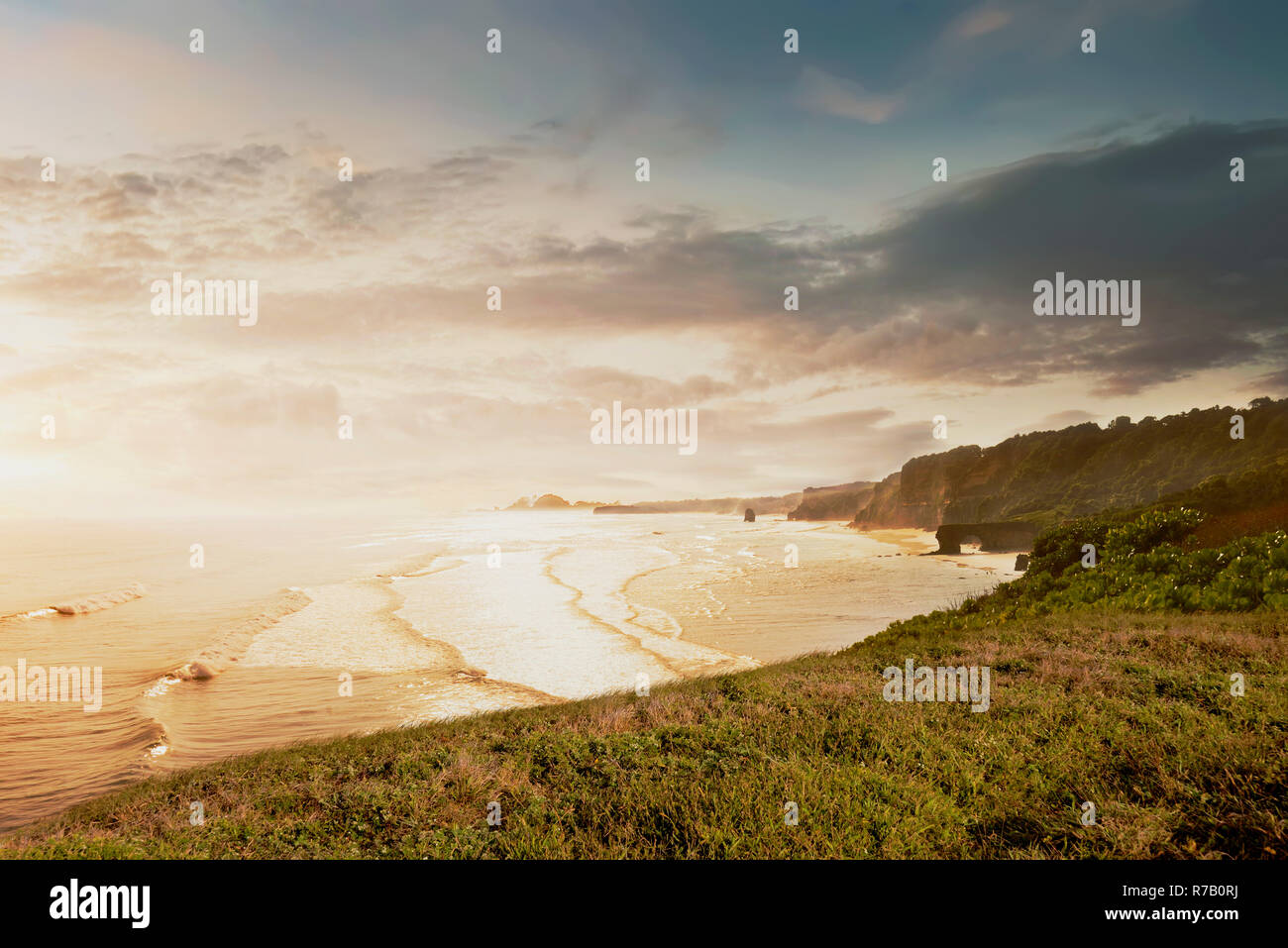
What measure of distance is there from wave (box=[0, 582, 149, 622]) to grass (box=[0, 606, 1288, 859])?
29853 mm

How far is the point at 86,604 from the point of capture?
103 ft

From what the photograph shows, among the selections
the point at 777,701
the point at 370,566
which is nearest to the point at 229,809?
the point at 777,701

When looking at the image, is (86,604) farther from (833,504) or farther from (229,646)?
(833,504)

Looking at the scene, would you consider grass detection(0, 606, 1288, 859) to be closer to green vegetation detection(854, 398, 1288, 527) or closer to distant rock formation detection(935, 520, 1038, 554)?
green vegetation detection(854, 398, 1288, 527)

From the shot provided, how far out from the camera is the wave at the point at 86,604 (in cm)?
2997

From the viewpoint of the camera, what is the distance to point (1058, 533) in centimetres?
2447

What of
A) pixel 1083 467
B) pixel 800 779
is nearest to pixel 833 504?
pixel 1083 467

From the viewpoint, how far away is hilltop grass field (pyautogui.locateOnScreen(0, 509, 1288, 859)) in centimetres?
563

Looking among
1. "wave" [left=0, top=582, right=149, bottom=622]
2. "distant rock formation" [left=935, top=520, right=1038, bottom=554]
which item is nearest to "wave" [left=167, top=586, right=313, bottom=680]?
"wave" [left=0, top=582, right=149, bottom=622]

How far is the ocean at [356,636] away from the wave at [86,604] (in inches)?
6.0

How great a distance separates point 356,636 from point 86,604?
17.9 m

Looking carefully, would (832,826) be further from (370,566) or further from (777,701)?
(370,566)
